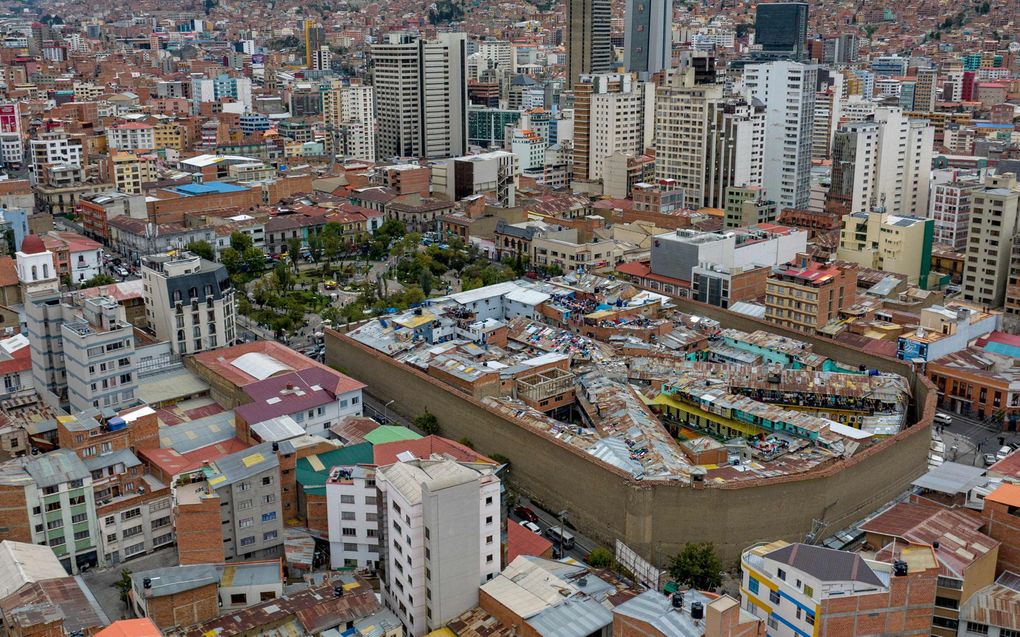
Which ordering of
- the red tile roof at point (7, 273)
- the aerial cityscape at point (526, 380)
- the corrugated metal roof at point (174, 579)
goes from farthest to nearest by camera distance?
the red tile roof at point (7, 273) < the aerial cityscape at point (526, 380) < the corrugated metal roof at point (174, 579)

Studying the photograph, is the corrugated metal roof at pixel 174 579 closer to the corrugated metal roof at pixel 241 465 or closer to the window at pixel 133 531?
the corrugated metal roof at pixel 241 465

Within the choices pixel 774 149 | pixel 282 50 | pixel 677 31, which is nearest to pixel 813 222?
pixel 774 149

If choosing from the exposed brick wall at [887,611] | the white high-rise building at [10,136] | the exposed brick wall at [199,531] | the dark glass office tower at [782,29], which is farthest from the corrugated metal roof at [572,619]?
the dark glass office tower at [782,29]

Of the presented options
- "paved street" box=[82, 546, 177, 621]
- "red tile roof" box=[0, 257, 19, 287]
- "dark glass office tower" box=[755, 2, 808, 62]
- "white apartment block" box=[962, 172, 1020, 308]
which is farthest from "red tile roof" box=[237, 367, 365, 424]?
"dark glass office tower" box=[755, 2, 808, 62]

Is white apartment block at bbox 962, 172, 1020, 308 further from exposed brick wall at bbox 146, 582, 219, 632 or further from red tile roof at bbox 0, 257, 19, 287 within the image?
red tile roof at bbox 0, 257, 19, 287

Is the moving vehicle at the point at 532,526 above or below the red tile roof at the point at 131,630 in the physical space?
below

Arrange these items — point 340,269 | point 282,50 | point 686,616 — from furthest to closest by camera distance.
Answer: point 282,50, point 340,269, point 686,616

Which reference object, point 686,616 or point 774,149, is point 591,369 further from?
point 774,149

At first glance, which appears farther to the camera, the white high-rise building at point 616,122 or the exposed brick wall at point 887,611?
the white high-rise building at point 616,122
